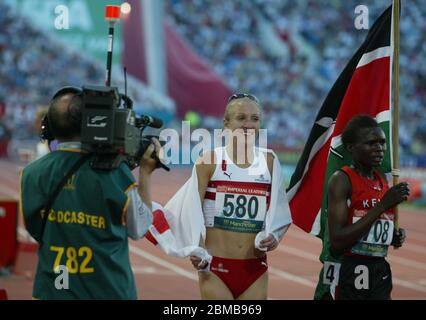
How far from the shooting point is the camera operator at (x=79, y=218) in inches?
171

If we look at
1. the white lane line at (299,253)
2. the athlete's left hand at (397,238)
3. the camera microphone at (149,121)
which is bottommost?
the white lane line at (299,253)

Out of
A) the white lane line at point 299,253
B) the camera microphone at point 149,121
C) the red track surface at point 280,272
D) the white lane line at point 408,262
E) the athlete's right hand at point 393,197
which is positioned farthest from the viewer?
the white lane line at point 299,253

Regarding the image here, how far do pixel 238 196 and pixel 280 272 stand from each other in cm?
713

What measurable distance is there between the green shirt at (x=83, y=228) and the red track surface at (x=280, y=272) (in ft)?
19.0

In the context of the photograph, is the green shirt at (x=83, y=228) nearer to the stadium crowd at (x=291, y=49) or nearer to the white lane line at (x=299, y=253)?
the white lane line at (x=299, y=253)

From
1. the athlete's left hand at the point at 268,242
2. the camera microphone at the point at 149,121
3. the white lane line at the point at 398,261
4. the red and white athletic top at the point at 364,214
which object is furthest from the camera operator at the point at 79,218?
the white lane line at the point at 398,261

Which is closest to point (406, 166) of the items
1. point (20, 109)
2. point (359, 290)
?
point (20, 109)

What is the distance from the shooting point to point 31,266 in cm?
1216

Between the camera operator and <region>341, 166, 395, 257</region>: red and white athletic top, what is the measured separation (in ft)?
4.98

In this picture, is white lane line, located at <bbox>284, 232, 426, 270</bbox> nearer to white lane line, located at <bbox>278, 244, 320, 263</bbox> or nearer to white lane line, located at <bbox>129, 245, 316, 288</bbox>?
white lane line, located at <bbox>278, 244, 320, 263</bbox>

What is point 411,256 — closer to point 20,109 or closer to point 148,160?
point 148,160

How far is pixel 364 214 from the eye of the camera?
542 cm

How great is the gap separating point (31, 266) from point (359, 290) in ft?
24.8

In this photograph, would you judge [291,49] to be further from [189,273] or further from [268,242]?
[268,242]
